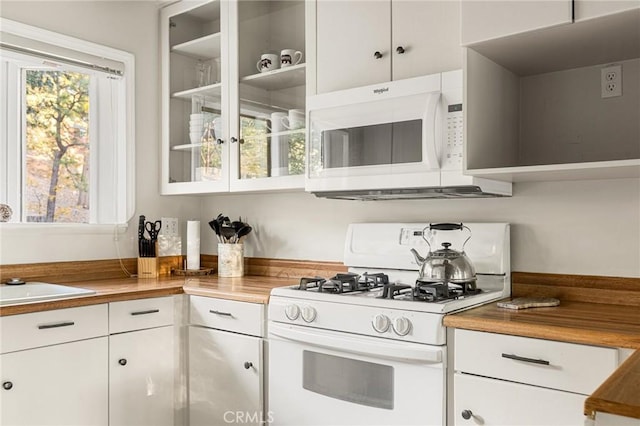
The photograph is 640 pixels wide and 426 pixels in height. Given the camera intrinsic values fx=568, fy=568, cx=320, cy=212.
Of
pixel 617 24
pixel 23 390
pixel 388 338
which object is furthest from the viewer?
pixel 23 390

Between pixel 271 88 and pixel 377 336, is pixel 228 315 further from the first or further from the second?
pixel 271 88

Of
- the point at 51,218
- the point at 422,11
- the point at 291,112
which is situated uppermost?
the point at 422,11

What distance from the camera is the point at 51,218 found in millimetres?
2779

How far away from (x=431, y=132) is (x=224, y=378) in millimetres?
1320

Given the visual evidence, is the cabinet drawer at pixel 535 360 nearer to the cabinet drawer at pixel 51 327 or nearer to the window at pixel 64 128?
the cabinet drawer at pixel 51 327

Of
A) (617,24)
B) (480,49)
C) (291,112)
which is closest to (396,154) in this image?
(480,49)

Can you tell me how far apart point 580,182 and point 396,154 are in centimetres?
68

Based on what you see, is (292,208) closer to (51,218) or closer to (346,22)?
(346,22)

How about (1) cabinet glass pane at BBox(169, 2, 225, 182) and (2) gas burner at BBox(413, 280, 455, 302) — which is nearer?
(2) gas burner at BBox(413, 280, 455, 302)

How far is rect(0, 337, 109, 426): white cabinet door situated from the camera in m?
2.01

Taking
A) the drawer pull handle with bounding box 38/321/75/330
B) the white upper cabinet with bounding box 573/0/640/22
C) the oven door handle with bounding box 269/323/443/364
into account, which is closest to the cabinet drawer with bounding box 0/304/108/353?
the drawer pull handle with bounding box 38/321/75/330

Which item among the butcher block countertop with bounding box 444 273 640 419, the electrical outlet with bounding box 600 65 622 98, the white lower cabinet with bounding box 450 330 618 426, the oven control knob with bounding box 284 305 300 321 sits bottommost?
the white lower cabinet with bounding box 450 330 618 426

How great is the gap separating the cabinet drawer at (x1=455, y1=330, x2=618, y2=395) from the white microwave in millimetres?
563
